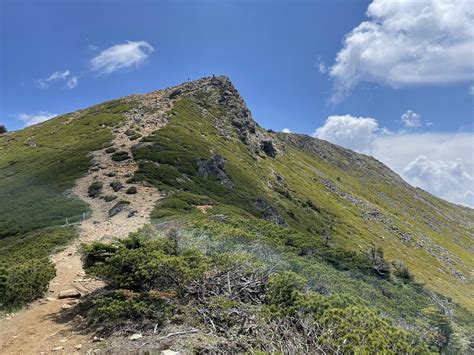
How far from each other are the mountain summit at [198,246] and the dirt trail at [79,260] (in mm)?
125

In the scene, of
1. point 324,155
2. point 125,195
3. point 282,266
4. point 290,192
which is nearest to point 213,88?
point 290,192

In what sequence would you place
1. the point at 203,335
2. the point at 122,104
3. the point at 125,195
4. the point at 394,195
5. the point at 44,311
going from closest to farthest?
the point at 203,335, the point at 44,311, the point at 125,195, the point at 122,104, the point at 394,195

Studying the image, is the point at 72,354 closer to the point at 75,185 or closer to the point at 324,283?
the point at 324,283

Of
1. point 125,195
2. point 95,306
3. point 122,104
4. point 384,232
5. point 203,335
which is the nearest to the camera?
point 203,335

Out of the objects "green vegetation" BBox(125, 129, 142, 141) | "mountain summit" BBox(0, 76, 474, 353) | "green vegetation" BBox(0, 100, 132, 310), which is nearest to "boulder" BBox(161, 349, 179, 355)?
"mountain summit" BBox(0, 76, 474, 353)

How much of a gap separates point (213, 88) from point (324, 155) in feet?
273

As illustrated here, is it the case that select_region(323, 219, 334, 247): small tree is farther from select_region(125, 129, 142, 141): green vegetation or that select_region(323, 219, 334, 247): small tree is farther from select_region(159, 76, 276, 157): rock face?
select_region(125, 129, 142, 141): green vegetation

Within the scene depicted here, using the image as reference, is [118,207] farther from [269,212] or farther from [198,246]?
[269,212]

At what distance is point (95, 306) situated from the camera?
526 inches

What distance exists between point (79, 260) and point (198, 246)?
9.61 metres

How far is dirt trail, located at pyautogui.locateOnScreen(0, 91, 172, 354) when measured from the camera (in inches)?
475

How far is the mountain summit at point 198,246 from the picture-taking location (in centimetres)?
1106

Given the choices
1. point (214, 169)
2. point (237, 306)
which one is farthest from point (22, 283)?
point (214, 169)

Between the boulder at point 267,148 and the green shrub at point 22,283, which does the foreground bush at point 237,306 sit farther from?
the boulder at point 267,148
